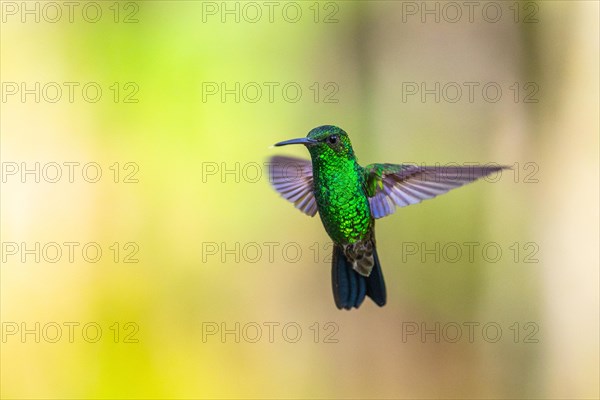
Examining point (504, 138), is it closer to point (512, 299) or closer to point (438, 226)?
point (438, 226)

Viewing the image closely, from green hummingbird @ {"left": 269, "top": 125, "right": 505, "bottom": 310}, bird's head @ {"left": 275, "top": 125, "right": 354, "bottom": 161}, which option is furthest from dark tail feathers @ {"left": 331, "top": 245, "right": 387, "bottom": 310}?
bird's head @ {"left": 275, "top": 125, "right": 354, "bottom": 161}

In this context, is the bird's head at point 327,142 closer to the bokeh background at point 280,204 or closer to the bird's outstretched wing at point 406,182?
the bird's outstretched wing at point 406,182

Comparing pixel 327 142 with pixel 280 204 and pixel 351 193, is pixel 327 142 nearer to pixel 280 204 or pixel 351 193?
pixel 351 193

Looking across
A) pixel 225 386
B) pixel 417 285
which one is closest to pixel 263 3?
pixel 417 285

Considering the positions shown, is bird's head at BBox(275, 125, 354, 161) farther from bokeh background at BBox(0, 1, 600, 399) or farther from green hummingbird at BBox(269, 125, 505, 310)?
bokeh background at BBox(0, 1, 600, 399)

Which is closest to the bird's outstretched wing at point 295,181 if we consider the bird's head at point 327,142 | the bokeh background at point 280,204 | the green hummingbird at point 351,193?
the green hummingbird at point 351,193

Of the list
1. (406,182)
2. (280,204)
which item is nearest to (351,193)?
(406,182)
